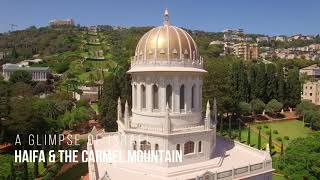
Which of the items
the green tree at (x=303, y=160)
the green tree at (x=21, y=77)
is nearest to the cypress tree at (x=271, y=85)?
the green tree at (x=303, y=160)

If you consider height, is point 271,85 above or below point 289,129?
above

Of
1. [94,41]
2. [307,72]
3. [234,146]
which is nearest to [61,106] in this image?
[234,146]

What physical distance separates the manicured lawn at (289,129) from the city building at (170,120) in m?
32.6

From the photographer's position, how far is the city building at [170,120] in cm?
2245

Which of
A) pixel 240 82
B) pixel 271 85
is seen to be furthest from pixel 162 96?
pixel 271 85

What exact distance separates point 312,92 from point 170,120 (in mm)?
69218

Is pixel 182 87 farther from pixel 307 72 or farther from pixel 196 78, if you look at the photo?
pixel 307 72

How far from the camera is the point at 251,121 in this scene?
208 feet

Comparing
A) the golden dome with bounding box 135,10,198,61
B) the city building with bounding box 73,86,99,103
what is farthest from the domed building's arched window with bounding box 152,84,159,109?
the city building with bounding box 73,86,99,103

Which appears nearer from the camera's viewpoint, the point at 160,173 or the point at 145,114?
the point at 160,173

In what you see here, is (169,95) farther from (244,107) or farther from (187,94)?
(244,107)

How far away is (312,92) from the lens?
8256 cm

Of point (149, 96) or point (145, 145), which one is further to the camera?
point (149, 96)

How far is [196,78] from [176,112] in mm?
2801
